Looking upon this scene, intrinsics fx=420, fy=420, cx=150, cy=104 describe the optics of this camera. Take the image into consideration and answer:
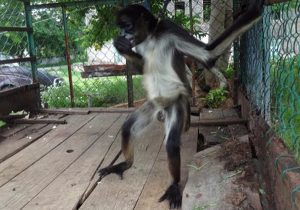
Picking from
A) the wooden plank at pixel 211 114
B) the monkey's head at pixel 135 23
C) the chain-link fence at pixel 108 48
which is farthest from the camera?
the wooden plank at pixel 211 114

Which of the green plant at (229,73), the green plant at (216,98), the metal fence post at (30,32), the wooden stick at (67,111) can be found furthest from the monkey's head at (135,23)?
the green plant at (229,73)

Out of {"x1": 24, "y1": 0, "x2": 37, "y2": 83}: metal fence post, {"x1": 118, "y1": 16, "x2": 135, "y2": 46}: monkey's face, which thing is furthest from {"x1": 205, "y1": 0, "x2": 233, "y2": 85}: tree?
{"x1": 118, "y1": 16, "x2": 135, "y2": 46}: monkey's face

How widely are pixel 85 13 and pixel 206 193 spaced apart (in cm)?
433

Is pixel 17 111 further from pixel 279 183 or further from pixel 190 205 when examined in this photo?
pixel 279 183

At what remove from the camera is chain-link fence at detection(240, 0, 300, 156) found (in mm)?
1930

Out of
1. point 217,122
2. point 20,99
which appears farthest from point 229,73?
point 20,99

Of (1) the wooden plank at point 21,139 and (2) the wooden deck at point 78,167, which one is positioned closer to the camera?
(2) the wooden deck at point 78,167

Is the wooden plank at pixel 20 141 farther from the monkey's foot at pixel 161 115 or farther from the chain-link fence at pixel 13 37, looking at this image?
the monkey's foot at pixel 161 115

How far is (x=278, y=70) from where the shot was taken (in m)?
2.31

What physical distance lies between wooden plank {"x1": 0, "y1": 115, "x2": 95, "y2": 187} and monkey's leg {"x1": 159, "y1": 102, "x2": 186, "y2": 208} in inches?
50.3

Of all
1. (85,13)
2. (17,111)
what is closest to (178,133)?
(17,111)

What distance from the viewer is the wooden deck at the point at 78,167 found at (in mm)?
2750

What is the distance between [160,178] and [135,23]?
1.14 metres

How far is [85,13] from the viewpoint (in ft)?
20.5
